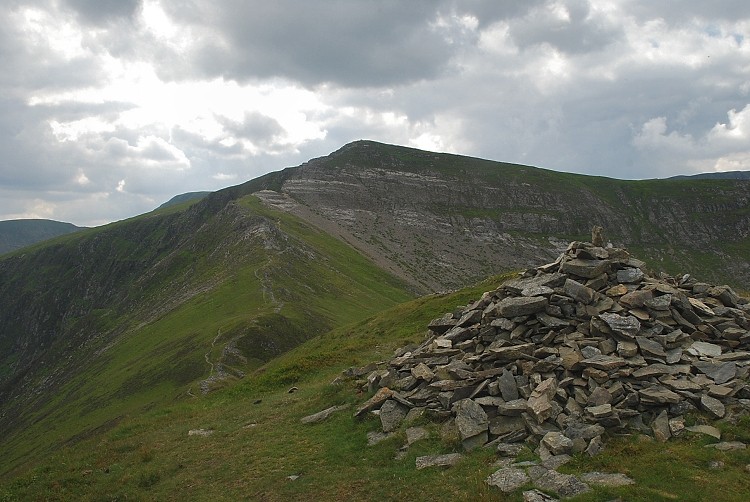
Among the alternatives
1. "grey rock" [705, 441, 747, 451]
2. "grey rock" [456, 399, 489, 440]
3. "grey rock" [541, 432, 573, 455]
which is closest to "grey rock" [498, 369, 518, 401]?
"grey rock" [456, 399, 489, 440]

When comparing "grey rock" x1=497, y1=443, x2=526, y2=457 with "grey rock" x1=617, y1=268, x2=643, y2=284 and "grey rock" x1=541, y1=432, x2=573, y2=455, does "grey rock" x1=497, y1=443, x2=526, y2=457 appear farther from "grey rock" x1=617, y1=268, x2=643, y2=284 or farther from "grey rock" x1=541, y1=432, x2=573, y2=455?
"grey rock" x1=617, y1=268, x2=643, y2=284

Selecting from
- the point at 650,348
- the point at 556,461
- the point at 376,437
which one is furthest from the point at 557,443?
the point at 376,437

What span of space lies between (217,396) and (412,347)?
616 inches

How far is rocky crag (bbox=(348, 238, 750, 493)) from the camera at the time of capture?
54.3 feet

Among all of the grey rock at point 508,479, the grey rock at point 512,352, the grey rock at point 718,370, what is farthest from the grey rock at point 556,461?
the grey rock at point 718,370

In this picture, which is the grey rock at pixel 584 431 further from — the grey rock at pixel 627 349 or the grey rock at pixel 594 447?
the grey rock at pixel 627 349

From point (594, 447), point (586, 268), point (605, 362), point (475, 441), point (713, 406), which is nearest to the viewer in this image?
point (594, 447)

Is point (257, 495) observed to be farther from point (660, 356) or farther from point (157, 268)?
point (157, 268)

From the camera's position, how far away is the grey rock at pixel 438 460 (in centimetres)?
1611

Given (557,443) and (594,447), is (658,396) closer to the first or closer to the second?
(594,447)

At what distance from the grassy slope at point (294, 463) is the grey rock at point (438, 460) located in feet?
0.89

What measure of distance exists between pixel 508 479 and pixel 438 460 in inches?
112

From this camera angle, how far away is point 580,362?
18.5 meters

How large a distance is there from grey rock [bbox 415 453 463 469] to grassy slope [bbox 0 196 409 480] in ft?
124
